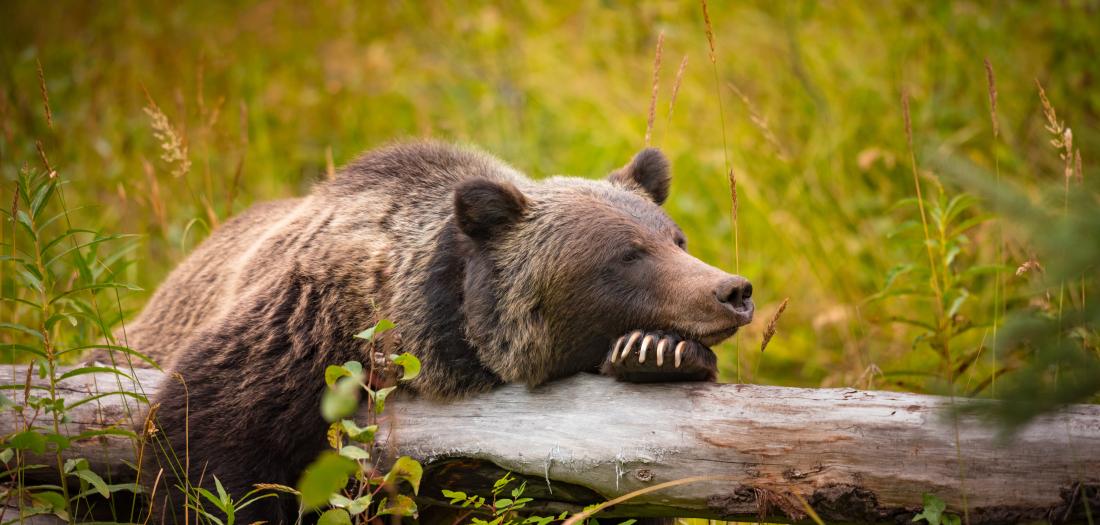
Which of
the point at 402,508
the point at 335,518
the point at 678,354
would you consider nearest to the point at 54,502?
the point at 335,518

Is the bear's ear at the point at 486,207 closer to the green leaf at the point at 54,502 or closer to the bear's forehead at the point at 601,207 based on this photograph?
the bear's forehead at the point at 601,207

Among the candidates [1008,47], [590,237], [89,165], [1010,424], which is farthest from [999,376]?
[89,165]

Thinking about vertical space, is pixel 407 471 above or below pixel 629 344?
below

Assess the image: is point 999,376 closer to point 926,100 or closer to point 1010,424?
point 1010,424

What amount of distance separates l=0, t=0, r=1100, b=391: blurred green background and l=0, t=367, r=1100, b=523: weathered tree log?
1.35 metres

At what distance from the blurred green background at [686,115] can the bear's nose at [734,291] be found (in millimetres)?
1179

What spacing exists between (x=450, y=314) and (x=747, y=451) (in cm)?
134

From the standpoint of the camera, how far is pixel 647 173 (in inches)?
168

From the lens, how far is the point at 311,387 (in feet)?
11.7

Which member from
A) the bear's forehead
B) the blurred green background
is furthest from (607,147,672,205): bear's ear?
the blurred green background

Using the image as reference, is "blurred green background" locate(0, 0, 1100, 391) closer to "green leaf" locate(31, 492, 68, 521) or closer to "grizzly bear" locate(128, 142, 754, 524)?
"grizzly bear" locate(128, 142, 754, 524)

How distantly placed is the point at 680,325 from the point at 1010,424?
5.87 ft

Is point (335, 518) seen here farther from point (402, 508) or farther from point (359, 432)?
point (359, 432)

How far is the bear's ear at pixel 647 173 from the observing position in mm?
4230
